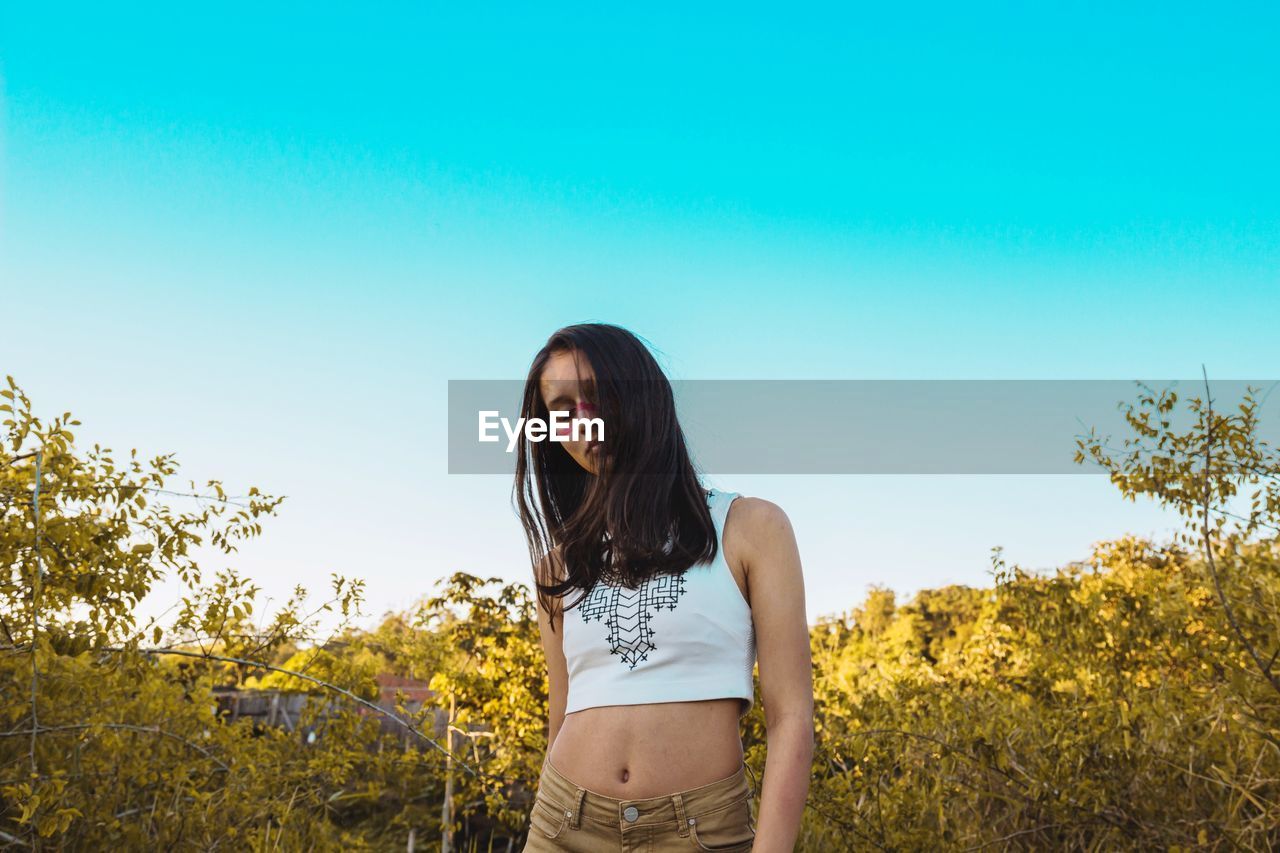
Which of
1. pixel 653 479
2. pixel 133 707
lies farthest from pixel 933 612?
pixel 653 479

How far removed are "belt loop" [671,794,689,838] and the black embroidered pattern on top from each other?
0.22 metres

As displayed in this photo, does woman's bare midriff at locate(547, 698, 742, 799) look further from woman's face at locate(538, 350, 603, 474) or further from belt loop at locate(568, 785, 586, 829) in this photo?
woman's face at locate(538, 350, 603, 474)

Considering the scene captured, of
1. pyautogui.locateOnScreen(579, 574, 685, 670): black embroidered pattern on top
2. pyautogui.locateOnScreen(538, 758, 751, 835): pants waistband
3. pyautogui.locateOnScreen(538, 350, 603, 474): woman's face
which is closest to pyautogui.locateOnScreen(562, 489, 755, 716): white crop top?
pyautogui.locateOnScreen(579, 574, 685, 670): black embroidered pattern on top

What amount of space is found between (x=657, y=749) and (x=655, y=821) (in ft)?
0.35

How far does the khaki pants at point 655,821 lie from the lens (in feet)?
5.07

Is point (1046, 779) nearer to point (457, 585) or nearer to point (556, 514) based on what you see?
point (556, 514)

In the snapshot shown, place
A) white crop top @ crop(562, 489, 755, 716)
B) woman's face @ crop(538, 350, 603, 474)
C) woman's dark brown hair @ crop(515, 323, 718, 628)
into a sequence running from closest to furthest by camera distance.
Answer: white crop top @ crop(562, 489, 755, 716) → woman's dark brown hair @ crop(515, 323, 718, 628) → woman's face @ crop(538, 350, 603, 474)

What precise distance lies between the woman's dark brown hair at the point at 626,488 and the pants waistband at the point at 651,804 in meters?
0.35

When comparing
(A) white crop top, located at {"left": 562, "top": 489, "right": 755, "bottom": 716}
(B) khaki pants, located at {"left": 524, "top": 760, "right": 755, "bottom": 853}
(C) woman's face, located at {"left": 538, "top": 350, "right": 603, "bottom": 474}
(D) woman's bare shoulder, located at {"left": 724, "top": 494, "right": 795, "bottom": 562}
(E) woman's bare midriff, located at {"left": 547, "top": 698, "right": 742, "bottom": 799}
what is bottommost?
(B) khaki pants, located at {"left": 524, "top": 760, "right": 755, "bottom": 853}

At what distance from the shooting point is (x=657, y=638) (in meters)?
1.66

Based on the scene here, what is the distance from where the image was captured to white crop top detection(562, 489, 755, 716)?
1634mm

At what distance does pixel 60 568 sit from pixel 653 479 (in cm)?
180

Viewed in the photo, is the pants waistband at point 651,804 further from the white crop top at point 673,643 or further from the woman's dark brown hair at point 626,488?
the woman's dark brown hair at point 626,488

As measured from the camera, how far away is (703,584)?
1678 millimetres
